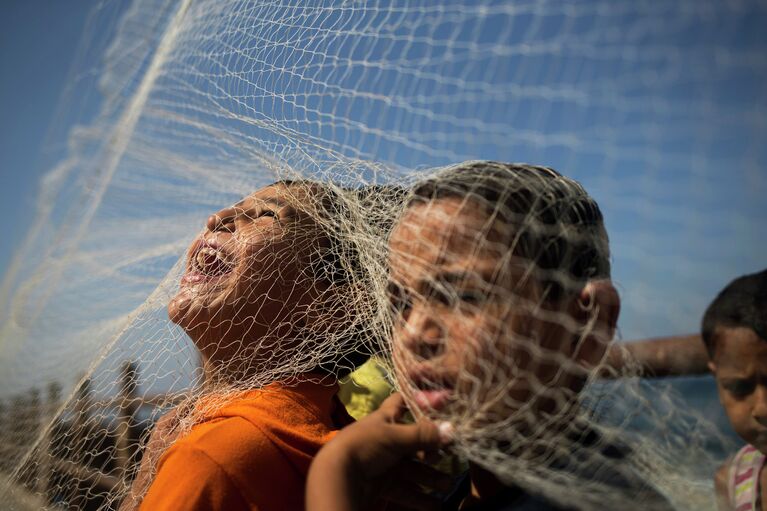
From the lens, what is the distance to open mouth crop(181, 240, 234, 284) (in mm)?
1239

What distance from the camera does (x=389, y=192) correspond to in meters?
1.17

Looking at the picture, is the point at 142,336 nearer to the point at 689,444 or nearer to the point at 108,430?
the point at 108,430

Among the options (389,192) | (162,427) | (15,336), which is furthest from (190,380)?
(15,336)

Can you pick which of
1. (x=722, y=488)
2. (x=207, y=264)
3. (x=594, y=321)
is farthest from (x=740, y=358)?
(x=207, y=264)

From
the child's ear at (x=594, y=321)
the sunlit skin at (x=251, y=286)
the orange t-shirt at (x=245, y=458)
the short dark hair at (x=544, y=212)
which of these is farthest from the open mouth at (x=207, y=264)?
the child's ear at (x=594, y=321)

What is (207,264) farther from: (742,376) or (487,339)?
(742,376)

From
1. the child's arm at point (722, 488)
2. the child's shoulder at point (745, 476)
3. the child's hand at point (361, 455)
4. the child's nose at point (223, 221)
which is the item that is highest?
the child's nose at point (223, 221)

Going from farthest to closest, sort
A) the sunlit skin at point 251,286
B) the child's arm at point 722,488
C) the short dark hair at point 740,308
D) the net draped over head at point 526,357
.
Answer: the sunlit skin at point 251,286 < the short dark hair at point 740,308 < the child's arm at point 722,488 < the net draped over head at point 526,357

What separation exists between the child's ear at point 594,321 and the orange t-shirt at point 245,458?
0.55 m

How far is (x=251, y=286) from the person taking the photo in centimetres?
121

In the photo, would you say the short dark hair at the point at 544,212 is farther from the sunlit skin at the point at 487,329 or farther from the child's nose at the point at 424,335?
the child's nose at the point at 424,335

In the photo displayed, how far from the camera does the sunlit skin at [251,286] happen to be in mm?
1207

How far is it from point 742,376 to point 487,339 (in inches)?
22.6

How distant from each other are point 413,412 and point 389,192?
488mm
